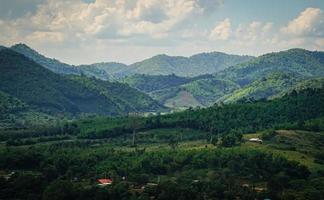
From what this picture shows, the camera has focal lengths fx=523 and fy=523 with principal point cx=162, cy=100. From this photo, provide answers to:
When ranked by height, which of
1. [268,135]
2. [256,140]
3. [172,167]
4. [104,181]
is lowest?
[104,181]

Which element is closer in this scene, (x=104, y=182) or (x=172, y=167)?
(x=104, y=182)

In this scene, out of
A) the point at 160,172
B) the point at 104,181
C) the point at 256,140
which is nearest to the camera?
the point at 104,181

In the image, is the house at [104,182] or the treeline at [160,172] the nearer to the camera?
the treeline at [160,172]

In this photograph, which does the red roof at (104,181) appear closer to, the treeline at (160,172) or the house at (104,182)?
the house at (104,182)

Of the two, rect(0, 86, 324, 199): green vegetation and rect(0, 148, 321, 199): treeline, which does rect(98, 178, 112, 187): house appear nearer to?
rect(0, 86, 324, 199): green vegetation

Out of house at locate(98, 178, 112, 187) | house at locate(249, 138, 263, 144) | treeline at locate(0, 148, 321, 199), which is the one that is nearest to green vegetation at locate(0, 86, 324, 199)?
treeline at locate(0, 148, 321, 199)

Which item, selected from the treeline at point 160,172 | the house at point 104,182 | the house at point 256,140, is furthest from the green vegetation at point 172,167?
the house at point 256,140

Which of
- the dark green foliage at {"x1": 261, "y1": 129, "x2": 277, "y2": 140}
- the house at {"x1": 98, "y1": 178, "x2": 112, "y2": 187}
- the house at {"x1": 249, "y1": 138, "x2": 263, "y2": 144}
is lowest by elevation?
the house at {"x1": 98, "y1": 178, "x2": 112, "y2": 187}

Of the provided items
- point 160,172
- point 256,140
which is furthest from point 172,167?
point 256,140

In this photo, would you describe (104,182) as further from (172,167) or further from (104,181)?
(172,167)

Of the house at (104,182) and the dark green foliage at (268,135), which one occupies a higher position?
the dark green foliage at (268,135)

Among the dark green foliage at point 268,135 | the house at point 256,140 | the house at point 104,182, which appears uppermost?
the dark green foliage at point 268,135
